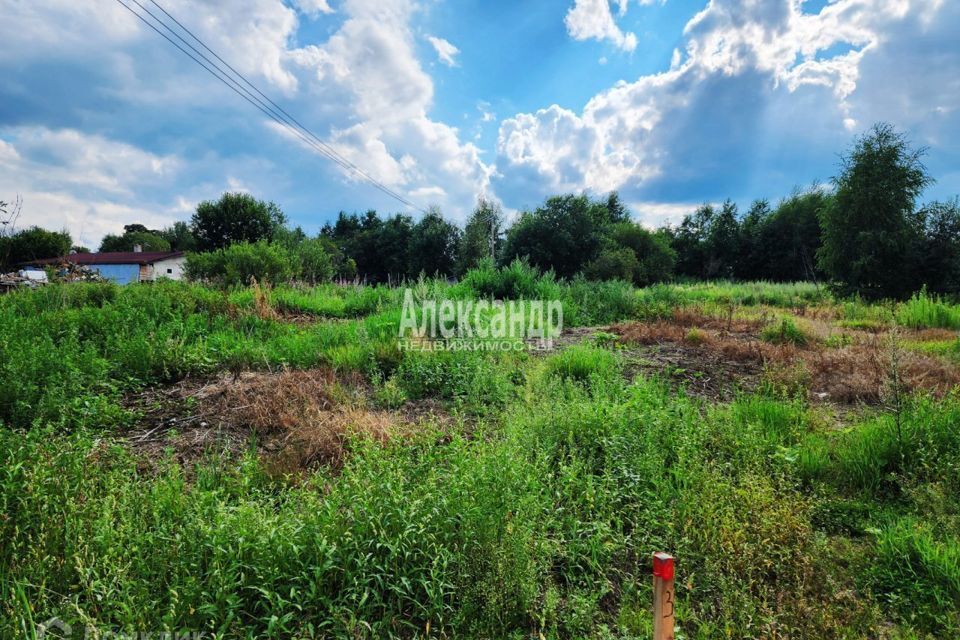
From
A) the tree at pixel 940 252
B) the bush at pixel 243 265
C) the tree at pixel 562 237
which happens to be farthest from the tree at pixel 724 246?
the bush at pixel 243 265

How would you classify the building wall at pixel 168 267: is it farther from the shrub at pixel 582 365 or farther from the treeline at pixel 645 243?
the shrub at pixel 582 365

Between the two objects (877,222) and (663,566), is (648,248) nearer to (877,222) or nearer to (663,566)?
(877,222)

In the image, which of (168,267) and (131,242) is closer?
(168,267)

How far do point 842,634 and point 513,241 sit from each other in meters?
31.8

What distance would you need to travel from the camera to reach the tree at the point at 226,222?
32438 millimetres

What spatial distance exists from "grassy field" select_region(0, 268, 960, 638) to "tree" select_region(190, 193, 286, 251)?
3199 cm

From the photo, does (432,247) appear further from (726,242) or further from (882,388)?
(882,388)

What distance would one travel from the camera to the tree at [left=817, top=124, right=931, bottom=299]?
15.9m

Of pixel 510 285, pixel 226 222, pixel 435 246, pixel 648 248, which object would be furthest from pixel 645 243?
pixel 226 222

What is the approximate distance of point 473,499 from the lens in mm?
2211

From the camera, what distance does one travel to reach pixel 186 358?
17.4 ft

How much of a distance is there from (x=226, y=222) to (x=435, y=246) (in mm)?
16220

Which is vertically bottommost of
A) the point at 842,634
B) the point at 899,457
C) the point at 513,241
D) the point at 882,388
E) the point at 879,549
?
the point at 842,634

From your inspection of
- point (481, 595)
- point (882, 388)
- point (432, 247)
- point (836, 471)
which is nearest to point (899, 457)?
point (836, 471)
